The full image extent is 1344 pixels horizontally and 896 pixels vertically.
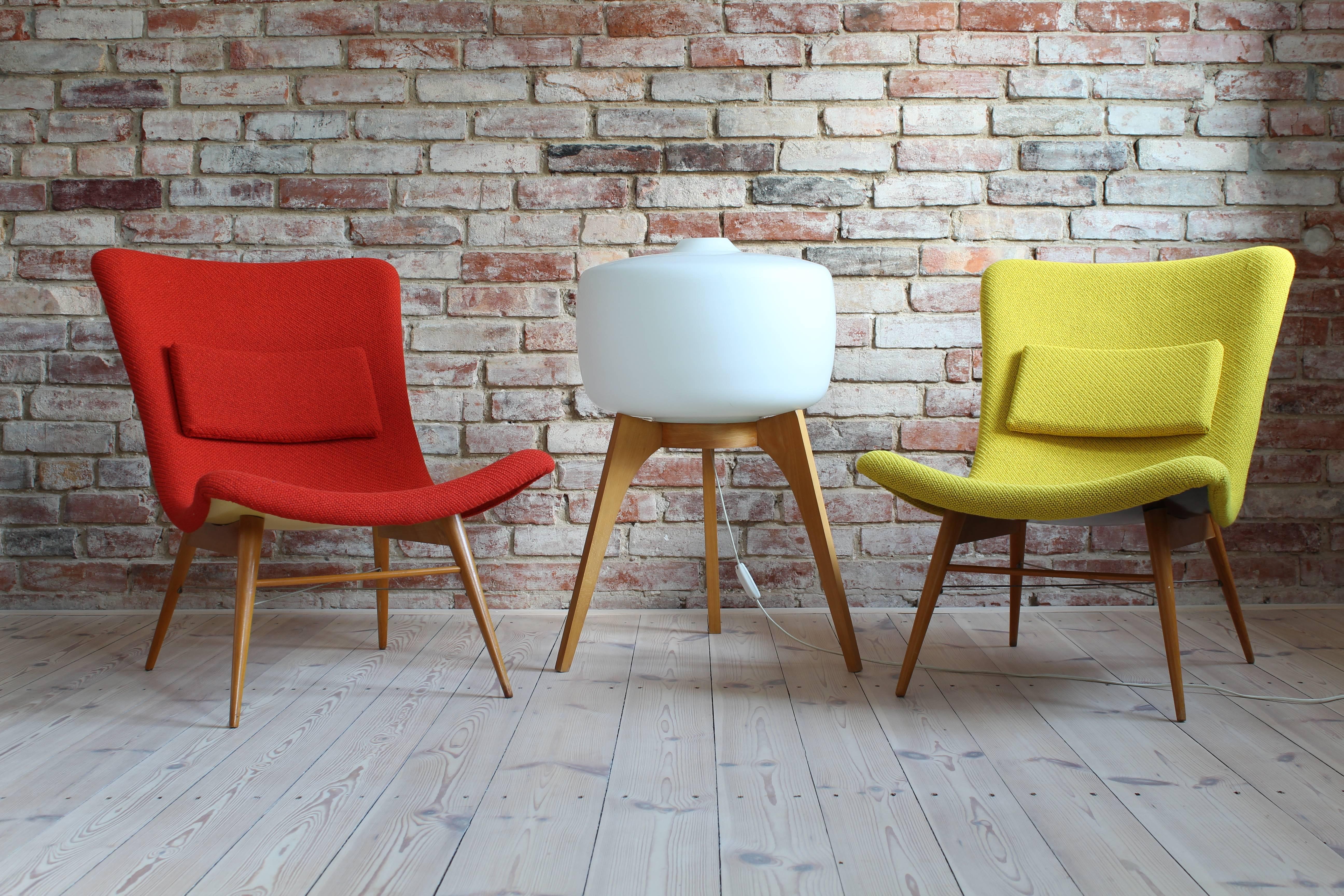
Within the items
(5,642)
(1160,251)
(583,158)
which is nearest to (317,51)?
(583,158)

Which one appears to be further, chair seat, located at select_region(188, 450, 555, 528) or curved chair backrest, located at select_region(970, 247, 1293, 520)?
curved chair backrest, located at select_region(970, 247, 1293, 520)

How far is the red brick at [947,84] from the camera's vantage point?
7.23 feet

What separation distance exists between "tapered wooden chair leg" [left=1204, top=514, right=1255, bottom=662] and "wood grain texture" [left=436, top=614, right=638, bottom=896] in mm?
1100

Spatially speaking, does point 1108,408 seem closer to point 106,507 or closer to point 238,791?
point 238,791

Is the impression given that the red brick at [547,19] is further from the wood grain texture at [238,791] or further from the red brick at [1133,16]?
the wood grain texture at [238,791]

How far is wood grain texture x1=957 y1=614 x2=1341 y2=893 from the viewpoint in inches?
40.9

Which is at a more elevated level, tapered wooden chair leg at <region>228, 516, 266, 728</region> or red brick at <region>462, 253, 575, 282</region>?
red brick at <region>462, 253, 575, 282</region>

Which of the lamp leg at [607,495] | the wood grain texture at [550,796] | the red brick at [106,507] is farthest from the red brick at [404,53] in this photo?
the wood grain texture at [550,796]

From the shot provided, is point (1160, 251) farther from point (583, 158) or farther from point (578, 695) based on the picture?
point (578, 695)

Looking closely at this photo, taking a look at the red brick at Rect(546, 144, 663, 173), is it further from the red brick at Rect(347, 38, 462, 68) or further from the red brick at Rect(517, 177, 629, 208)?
the red brick at Rect(347, 38, 462, 68)

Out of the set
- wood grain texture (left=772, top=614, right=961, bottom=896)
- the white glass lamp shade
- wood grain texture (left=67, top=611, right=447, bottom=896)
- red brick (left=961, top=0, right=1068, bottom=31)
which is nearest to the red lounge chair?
wood grain texture (left=67, top=611, right=447, bottom=896)

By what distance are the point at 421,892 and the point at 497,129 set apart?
1737 mm

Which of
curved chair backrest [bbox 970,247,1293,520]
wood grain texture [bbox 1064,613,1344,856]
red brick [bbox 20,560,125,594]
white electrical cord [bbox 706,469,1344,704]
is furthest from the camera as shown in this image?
red brick [bbox 20,560,125,594]

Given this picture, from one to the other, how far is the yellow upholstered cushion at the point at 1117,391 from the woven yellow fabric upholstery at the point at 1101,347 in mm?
22
